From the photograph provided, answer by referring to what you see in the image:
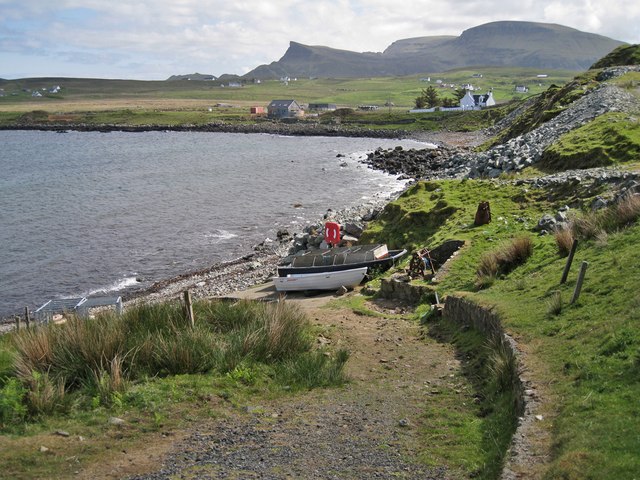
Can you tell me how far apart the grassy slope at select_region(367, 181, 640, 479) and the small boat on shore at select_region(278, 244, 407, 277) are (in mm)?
4624

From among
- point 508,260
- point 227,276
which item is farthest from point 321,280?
point 508,260

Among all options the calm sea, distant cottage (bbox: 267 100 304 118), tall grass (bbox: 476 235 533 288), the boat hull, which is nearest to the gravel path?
tall grass (bbox: 476 235 533 288)

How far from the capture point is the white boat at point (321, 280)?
1113 inches

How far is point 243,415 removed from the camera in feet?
39.0

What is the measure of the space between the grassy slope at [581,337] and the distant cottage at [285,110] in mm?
150041

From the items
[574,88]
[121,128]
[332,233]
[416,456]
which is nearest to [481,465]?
[416,456]

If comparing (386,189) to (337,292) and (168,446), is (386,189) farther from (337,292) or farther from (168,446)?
(168,446)

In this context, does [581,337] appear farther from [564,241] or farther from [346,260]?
[346,260]

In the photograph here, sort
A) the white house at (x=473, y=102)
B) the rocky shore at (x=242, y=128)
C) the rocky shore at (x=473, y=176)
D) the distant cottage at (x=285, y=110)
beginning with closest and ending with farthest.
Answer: the rocky shore at (x=473, y=176) < the rocky shore at (x=242, y=128) < the white house at (x=473, y=102) < the distant cottage at (x=285, y=110)

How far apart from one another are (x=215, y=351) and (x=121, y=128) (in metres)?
155

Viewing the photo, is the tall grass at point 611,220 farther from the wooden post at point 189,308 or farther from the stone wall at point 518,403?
the wooden post at point 189,308

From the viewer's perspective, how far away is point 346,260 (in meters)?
28.9

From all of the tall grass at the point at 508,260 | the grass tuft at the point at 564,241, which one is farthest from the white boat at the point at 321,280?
the grass tuft at the point at 564,241

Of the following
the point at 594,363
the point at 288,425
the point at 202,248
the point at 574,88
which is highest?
the point at 574,88
